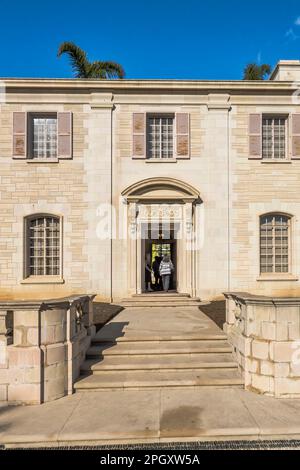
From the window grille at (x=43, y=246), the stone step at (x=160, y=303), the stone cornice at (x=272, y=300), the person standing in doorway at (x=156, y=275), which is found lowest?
the stone step at (x=160, y=303)

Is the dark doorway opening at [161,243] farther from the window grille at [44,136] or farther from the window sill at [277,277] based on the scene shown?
the window grille at [44,136]

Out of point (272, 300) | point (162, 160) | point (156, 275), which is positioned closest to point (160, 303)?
point (156, 275)

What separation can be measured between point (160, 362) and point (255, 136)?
10457mm

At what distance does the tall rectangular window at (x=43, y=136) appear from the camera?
12812 millimetres

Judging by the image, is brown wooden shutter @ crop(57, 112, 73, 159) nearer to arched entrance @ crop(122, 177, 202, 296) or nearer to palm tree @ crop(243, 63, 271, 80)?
arched entrance @ crop(122, 177, 202, 296)

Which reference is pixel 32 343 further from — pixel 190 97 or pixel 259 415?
pixel 190 97

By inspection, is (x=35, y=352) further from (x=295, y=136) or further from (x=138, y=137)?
(x=295, y=136)

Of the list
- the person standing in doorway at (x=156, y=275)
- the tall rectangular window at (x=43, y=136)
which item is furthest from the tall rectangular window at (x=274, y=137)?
the tall rectangular window at (x=43, y=136)

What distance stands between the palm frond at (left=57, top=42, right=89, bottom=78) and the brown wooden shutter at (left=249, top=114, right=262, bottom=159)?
10185mm

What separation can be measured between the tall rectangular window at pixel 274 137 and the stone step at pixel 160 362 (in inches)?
386

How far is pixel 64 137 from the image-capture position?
12484 mm

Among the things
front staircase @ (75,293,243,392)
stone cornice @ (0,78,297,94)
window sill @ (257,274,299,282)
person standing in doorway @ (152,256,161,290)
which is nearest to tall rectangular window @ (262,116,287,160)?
stone cornice @ (0,78,297,94)

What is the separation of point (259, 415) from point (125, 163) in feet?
33.9
